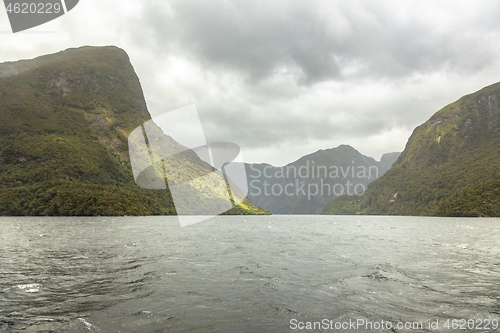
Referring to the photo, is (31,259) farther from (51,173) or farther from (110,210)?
(51,173)

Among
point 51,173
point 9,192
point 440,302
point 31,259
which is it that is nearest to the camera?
point 440,302

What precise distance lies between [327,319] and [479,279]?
14913 millimetres

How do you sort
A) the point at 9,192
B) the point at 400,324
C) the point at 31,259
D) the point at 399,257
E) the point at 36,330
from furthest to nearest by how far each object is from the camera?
1. the point at 9,192
2. the point at 399,257
3. the point at 31,259
4. the point at 400,324
5. the point at 36,330

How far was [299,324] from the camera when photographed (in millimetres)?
10859

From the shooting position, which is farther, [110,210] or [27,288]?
[110,210]

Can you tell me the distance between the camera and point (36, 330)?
30.8 feet

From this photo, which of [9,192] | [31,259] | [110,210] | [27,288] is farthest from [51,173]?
[27,288]

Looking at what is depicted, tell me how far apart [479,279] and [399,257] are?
10049mm

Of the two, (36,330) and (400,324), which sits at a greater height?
(36,330)

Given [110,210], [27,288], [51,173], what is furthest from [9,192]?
[27,288]

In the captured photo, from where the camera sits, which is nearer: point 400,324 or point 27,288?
point 400,324

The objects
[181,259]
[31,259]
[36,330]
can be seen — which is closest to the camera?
[36,330]

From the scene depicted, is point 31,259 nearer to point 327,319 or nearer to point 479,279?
point 327,319

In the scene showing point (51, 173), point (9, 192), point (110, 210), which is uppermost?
point (51, 173)
